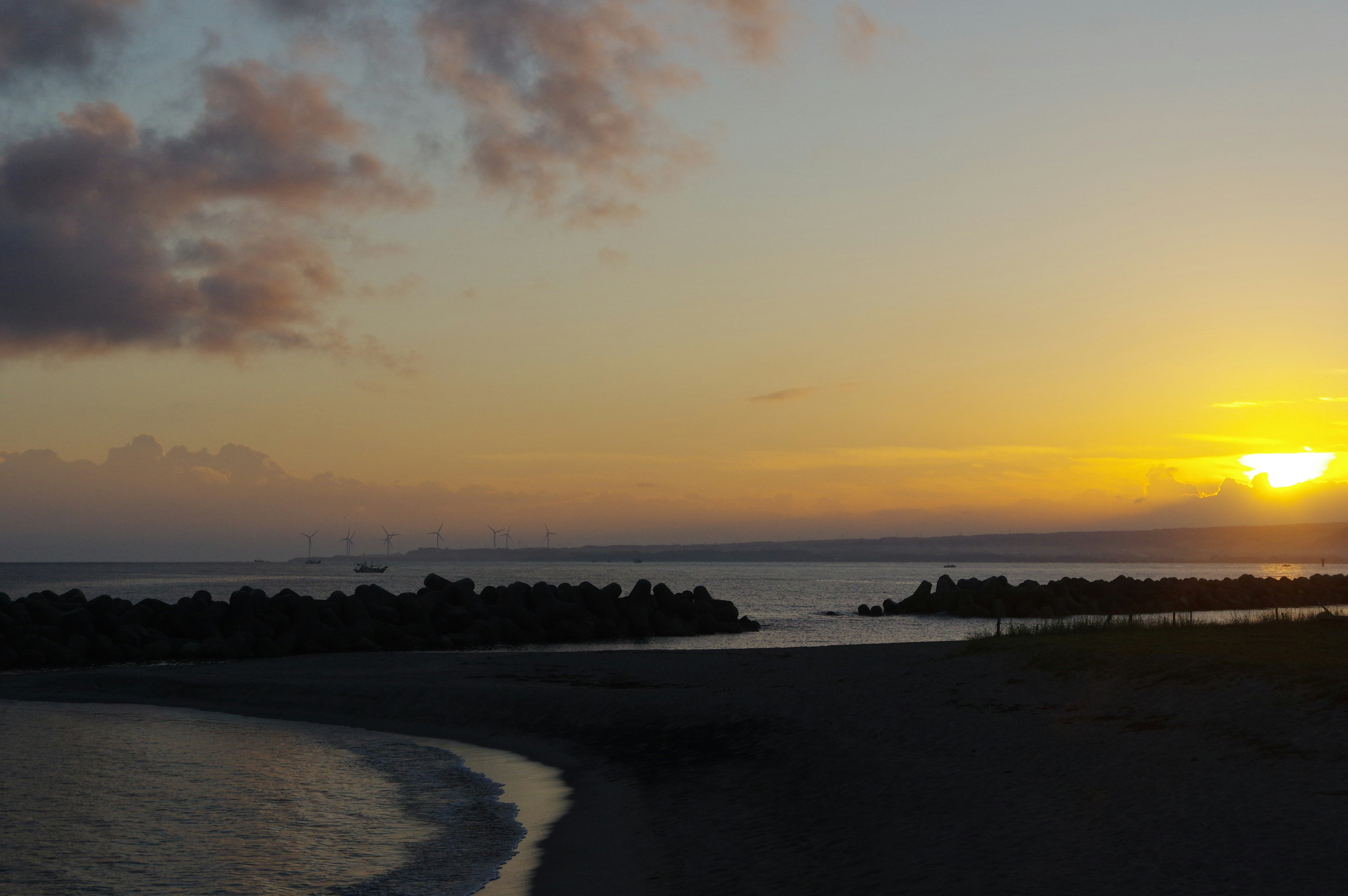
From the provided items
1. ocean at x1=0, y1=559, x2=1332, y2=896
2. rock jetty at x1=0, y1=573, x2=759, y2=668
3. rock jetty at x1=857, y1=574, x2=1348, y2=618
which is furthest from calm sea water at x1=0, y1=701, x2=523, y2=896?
rock jetty at x1=857, y1=574, x2=1348, y2=618

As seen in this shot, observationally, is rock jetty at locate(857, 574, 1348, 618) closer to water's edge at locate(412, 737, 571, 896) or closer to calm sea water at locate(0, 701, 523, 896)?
water's edge at locate(412, 737, 571, 896)

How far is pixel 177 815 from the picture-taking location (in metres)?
13.1

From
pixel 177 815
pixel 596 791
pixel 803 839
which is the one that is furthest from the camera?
pixel 596 791

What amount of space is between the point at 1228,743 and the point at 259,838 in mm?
10370

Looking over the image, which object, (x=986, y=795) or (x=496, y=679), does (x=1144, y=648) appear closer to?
(x=986, y=795)

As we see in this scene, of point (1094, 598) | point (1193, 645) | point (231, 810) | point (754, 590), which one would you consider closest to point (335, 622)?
point (231, 810)

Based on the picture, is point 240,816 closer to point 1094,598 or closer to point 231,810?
point 231,810

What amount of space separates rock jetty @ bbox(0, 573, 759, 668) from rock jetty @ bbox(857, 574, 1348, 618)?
1533 cm

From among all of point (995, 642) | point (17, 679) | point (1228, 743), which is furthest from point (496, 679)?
point (1228, 743)

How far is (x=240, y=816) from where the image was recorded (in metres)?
13.2

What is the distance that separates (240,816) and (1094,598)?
189 ft

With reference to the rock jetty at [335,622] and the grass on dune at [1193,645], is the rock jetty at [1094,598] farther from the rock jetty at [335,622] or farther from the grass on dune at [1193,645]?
the grass on dune at [1193,645]

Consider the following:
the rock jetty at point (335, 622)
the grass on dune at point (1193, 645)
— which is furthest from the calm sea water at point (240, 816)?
the rock jetty at point (335, 622)

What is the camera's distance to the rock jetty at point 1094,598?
193ft
